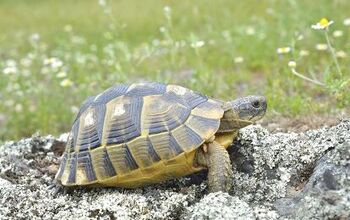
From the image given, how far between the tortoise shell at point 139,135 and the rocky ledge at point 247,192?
0.13 metres

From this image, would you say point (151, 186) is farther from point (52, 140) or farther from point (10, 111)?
point (10, 111)

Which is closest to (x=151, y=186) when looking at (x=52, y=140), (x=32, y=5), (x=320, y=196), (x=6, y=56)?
(x=320, y=196)

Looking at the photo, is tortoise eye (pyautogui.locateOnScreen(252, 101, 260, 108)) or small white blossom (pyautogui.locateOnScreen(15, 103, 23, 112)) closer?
tortoise eye (pyautogui.locateOnScreen(252, 101, 260, 108))

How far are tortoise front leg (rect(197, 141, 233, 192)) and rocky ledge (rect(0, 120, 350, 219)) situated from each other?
0.08 m

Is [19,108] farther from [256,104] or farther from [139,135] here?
[256,104]

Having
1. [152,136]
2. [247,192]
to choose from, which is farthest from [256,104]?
[152,136]

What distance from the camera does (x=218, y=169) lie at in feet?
11.9

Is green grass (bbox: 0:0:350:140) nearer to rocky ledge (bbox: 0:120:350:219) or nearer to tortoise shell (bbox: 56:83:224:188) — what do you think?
rocky ledge (bbox: 0:120:350:219)

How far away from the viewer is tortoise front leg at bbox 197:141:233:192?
11.9 feet

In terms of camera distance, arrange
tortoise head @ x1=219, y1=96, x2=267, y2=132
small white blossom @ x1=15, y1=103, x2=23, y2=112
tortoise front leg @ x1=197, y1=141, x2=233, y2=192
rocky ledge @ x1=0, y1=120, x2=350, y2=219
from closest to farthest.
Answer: rocky ledge @ x1=0, y1=120, x2=350, y2=219
tortoise front leg @ x1=197, y1=141, x2=233, y2=192
tortoise head @ x1=219, y1=96, x2=267, y2=132
small white blossom @ x1=15, y1=103, x2=23, y2=112

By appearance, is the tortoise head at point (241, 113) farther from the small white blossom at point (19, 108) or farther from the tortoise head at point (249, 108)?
the small white blossom at point (19, 108)

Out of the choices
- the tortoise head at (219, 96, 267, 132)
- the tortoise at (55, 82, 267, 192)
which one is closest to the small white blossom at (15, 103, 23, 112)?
the tortoise at (55, 82, 267, 192)

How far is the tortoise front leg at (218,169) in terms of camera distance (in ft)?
11.9

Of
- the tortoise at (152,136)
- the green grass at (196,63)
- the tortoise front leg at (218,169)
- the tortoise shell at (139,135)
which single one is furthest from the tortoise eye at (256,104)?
the green grass at (196,63)
